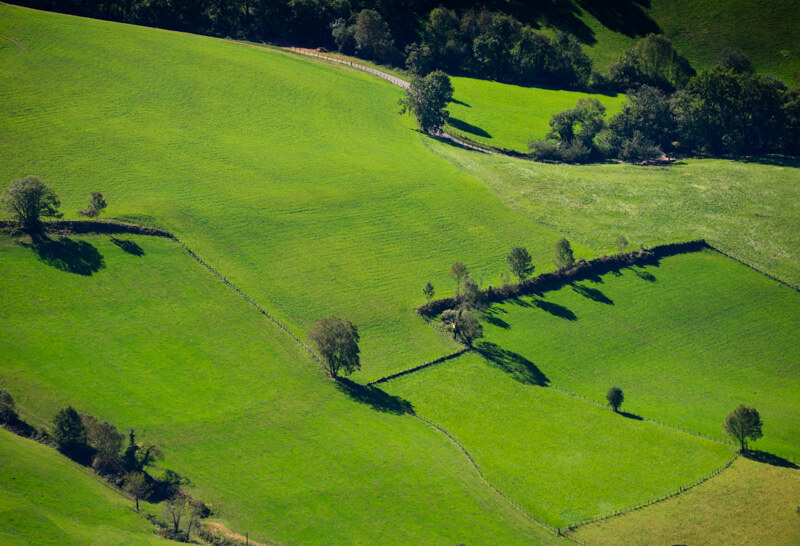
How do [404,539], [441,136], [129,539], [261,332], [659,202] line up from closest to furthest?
[129,539]
[404,539]
[261,332]
[659,202]
[441,136]

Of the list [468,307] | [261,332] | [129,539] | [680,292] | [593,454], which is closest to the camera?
[129,539]

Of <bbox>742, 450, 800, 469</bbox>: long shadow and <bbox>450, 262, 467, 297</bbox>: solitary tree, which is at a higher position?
<bbox>450, 262, 467, 297</bbox>: solitary tree

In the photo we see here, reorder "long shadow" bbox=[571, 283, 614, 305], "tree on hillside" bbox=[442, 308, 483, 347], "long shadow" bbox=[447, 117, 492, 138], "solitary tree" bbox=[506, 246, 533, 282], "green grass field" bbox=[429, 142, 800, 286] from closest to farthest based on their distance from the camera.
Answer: "tree on hillside" bbox=[442, 308, 483, 347] → "solitary tree" bbox=[506, 246, 533, 282] → "long shadow" bbox=[571, 283, 614, 305] → "green grass field" bbox=[429, 142, 800, 286] → "long shadow" bbox=[447, 117, 492, 138]

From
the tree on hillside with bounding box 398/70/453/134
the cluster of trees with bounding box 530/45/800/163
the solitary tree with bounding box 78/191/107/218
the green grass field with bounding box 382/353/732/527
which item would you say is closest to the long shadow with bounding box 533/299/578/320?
the green grass field with bounding box 382/353/732/527

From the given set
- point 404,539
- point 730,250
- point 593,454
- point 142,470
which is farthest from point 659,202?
point 142,470

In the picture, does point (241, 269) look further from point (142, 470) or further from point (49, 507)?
point (49, 507)

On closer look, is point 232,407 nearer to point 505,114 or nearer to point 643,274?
point 643,274

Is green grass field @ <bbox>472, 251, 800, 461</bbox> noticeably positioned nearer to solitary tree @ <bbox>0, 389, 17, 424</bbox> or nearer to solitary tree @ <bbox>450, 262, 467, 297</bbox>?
solitary tree @ <bbox>450, 262, 467, 297</bbox>

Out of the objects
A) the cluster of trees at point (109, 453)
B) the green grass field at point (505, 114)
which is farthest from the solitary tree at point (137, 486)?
the green grass field at point (505, 114)
